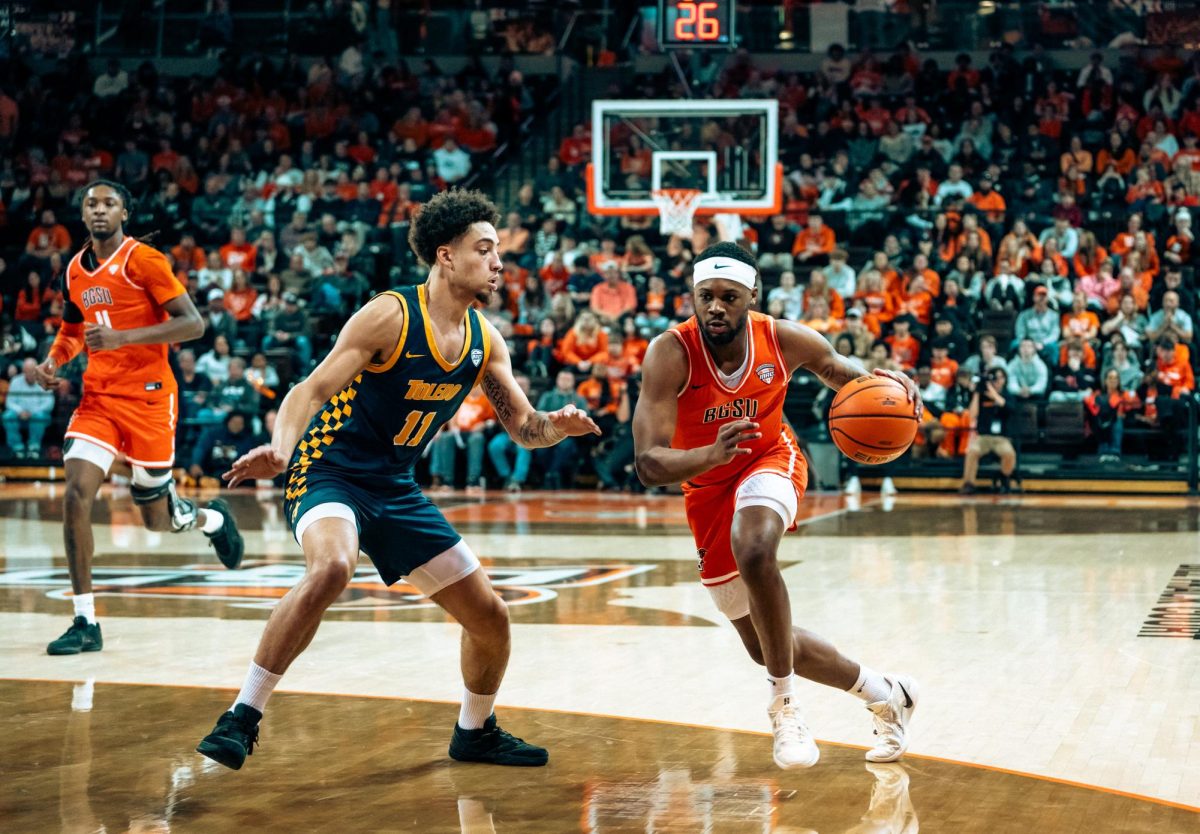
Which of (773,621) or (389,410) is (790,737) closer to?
(773,621)

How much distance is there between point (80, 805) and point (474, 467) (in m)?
13.4

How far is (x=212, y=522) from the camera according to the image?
8.84m

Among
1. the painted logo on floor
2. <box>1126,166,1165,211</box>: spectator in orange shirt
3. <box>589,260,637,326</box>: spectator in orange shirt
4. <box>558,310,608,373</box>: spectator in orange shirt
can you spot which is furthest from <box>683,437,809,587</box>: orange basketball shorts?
<box>1126,166,1165,211</box>: spectator in orange shirt

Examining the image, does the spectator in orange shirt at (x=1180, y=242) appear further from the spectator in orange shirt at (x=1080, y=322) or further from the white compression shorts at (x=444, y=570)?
the white compression shorts at (x=444, y=570)

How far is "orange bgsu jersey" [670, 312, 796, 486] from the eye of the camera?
5.27 metres

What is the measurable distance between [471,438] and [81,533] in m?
10.4

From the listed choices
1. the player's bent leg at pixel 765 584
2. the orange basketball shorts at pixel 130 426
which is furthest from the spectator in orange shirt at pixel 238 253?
the player's bent leg at pixel 765 584

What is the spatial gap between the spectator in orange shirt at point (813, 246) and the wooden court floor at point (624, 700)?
8.69 metres

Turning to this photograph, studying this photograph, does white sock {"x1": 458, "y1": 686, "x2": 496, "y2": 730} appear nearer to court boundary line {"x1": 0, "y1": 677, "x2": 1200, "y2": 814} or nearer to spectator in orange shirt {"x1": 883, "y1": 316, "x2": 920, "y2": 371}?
court boundary line {"x1": 0, "y1": 677, "x2": 1200, "y2": 814}

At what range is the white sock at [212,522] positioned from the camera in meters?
8.79

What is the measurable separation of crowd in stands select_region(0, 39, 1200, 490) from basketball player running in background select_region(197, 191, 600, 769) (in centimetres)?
1172

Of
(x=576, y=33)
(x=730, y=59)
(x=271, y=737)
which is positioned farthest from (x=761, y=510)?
(x=576, y=33)

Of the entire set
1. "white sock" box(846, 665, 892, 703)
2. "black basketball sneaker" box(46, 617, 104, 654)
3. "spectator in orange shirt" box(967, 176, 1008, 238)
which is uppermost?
"spectator in orange shirt" box(967, 176, 1008, 238)

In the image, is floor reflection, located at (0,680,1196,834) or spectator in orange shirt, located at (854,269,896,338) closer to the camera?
floor reflection, located at (0,680,1196,834)
